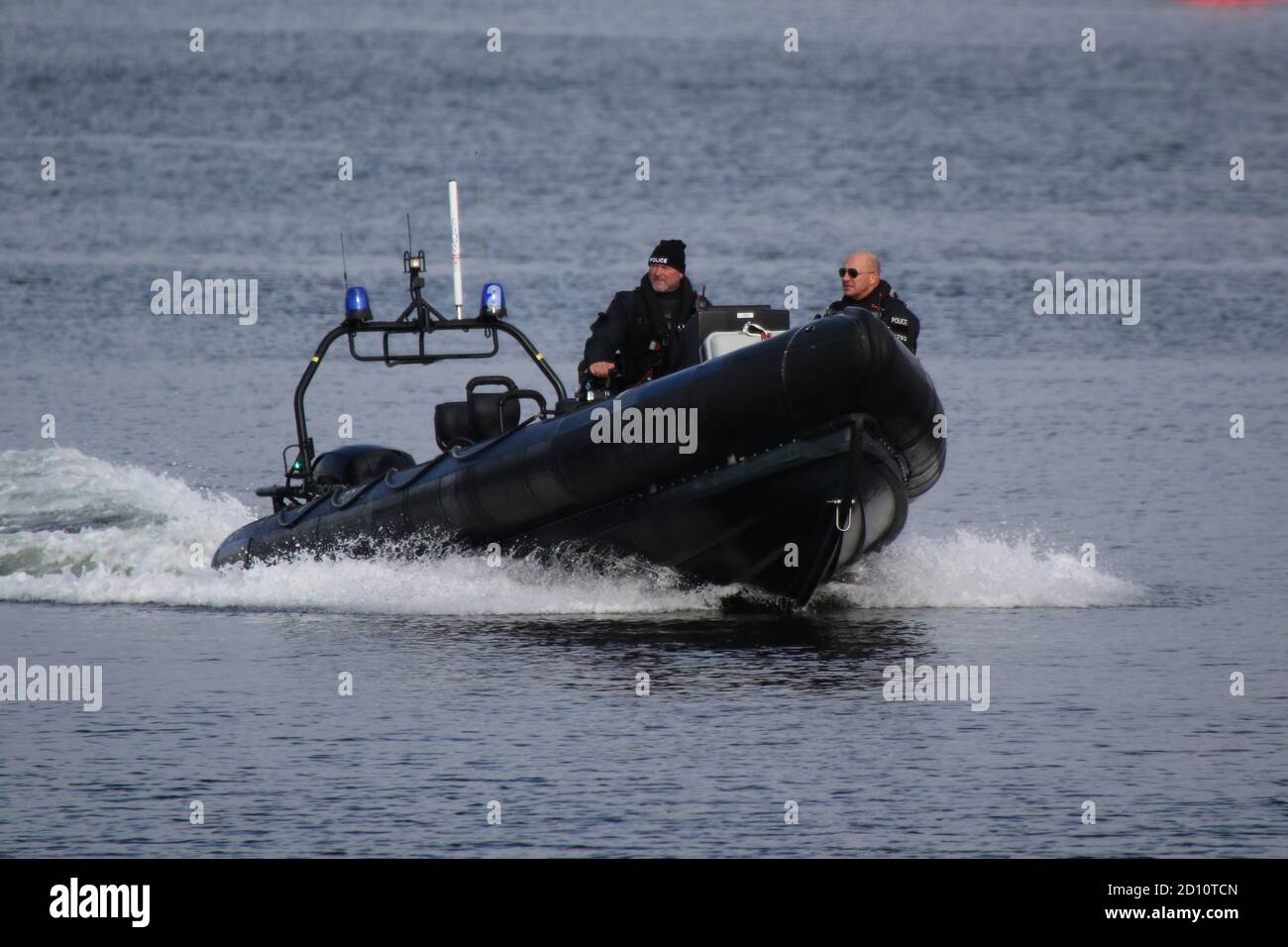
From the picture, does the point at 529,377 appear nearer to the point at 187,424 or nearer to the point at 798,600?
the point at 187,424

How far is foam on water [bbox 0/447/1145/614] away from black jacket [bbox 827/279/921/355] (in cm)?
140

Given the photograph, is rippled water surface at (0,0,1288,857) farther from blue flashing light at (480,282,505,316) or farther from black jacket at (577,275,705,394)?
blue flashing light at (480,282,505,316)

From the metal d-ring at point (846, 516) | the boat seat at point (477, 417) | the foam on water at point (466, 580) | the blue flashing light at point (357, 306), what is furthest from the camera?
the blue flashing light at point (357, 306)

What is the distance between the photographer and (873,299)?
11.5 meters

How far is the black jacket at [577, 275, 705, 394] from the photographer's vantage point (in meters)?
12.0

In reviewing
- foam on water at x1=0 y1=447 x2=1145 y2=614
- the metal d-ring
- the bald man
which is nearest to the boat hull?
the metal d-ring

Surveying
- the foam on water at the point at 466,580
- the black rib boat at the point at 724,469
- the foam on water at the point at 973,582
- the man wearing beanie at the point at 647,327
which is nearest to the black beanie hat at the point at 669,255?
the man wearing beanie at the point at 647,327

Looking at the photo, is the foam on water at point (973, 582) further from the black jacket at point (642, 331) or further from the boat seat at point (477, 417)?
the boat seat at point (477, 417)

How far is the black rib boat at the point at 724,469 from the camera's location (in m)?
10.8

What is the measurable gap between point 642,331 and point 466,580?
59.4 inches

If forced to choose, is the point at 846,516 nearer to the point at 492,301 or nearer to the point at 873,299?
the point at 873,299

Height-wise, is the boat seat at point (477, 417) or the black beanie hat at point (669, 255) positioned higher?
the black beanie hat at point (669, 255)

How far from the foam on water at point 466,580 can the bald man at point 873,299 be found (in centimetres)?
142
